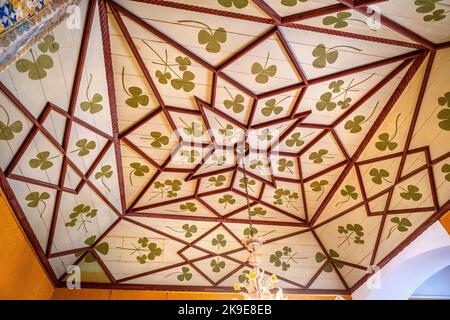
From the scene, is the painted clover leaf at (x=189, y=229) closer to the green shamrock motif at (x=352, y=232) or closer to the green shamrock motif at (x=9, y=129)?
the green shamrock motif at (x=352, y=232)

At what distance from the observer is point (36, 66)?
3.46 metres

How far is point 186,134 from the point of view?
196 inches

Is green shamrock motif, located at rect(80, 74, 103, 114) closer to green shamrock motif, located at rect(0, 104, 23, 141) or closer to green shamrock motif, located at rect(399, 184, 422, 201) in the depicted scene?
green shamrock motif, located at rect(0, 104, 23, 141)

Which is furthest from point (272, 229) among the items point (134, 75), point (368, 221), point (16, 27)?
point (16, 27)

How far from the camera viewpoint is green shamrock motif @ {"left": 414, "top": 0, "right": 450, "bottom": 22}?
10.8 feet

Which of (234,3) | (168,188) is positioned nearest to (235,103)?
(234,3)

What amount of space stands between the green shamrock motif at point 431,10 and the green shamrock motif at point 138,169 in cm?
445

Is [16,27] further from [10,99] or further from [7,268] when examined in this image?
[7,268]

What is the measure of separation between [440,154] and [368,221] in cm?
189

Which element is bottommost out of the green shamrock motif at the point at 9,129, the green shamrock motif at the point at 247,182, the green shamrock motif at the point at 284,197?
the green shamrock motif at the point at 9,129

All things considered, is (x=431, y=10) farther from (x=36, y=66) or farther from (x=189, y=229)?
(x=189, y=229)

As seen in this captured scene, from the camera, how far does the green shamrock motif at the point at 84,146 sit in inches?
176

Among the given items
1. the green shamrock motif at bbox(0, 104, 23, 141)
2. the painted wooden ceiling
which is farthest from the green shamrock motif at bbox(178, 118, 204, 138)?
the green shamrock motif at bbox(0, 104, 23, 141)

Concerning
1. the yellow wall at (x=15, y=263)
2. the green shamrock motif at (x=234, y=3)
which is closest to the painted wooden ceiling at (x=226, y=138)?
the green shamrock motif at (x=234, y=3)
